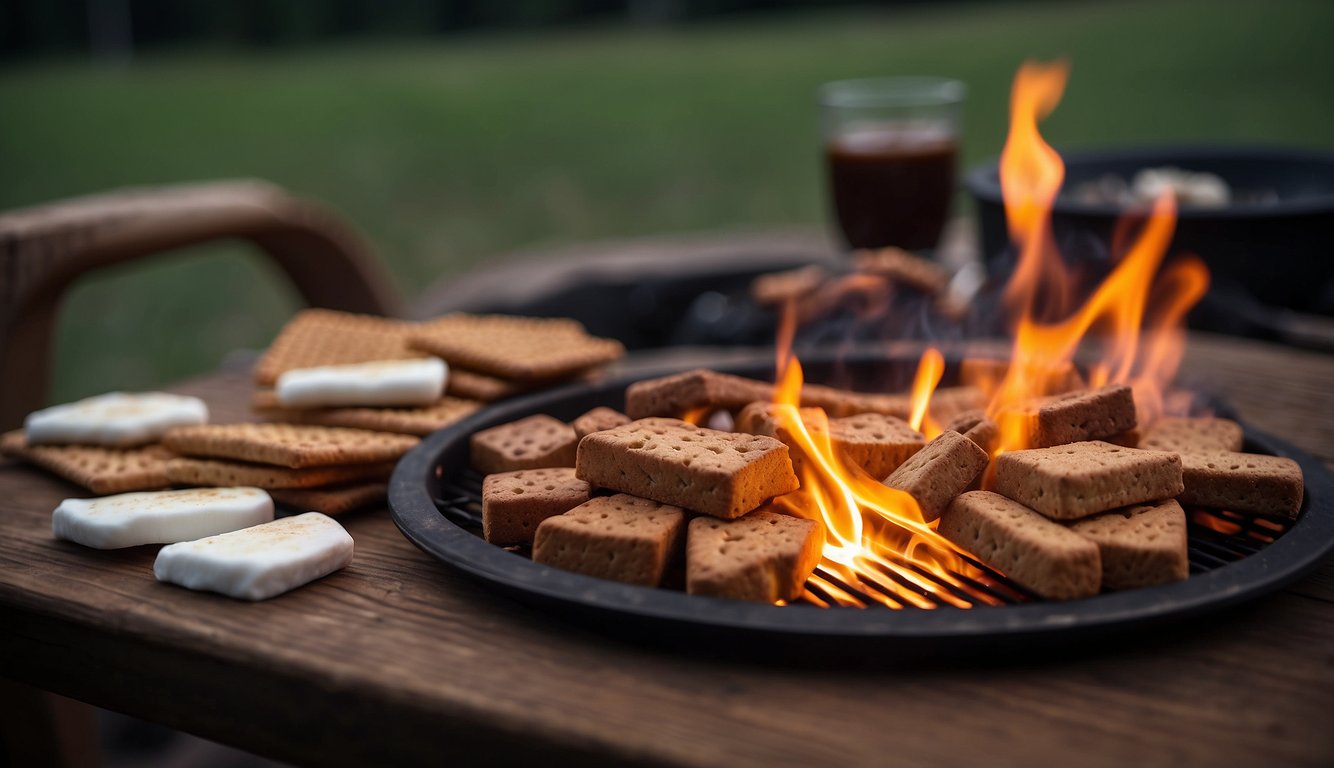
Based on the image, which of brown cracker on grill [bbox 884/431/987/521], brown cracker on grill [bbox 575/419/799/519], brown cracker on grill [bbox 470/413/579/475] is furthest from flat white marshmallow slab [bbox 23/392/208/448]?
brown cracker on grill [bbox 884/431/987/521]

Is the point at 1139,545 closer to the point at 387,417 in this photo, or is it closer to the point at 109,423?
the point at 387,417

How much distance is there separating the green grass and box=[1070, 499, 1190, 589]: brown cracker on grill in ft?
19.3

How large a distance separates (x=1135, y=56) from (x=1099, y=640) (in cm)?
1219

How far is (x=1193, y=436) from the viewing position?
1.75 metres

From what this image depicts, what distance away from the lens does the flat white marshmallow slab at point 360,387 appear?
78.7 inches

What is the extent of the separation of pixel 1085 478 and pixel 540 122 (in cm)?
1091

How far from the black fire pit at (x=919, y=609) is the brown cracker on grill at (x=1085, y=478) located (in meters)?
0.11

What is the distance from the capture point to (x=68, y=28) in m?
14.8

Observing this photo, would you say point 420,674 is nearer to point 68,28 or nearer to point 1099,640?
point 1099,640

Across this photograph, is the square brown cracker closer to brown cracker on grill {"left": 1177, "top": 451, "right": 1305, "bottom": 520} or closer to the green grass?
brown cracker on grill {"left": 1177, "top": 451, "right": 1305, "bottom": 520}

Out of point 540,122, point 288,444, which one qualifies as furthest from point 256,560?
point 540,122

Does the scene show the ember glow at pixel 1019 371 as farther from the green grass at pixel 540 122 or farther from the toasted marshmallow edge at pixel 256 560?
the green grass at pixel 540 122

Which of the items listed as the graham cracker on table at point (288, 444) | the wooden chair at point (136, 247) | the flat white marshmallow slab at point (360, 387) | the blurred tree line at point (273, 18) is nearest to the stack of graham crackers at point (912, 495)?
the graham cracker on table at point (288, 444)

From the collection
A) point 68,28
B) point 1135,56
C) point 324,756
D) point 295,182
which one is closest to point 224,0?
point 68,28
